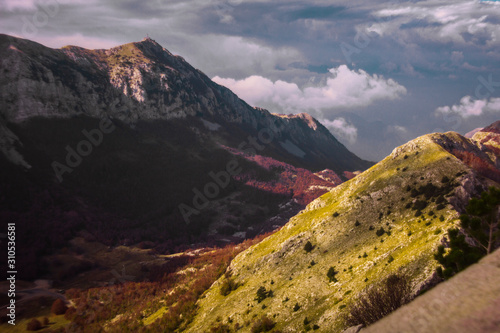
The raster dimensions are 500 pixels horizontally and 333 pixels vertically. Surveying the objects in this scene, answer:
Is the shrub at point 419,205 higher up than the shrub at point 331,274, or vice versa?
the shrub at point 419,205

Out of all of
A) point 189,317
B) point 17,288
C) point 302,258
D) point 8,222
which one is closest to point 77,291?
point 17,288

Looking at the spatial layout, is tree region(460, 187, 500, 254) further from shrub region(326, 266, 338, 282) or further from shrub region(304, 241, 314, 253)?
shrub region(304, 241, 314, 253)

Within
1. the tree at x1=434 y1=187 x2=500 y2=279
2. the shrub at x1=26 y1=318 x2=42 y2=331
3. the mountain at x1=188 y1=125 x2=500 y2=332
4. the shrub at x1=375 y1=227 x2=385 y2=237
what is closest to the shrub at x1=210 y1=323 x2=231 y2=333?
the mountain at x1=188 y1=125 x2=500 y2=332

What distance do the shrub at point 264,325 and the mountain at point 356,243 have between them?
1.57 feet

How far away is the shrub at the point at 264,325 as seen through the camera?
137 ft

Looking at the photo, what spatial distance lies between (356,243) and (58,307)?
343ft

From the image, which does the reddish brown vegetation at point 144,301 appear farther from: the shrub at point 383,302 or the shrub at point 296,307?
the shrub at point 383,302

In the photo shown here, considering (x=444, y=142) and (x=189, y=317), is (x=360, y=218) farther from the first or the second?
(x=189, y=317)

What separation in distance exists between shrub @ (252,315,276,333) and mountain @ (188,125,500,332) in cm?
48

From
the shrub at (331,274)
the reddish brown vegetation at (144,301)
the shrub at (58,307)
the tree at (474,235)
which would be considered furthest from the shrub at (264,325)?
the shrub at (58,307)

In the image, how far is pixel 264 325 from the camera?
42281 mm

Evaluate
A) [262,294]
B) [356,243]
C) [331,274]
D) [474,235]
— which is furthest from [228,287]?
[474,235]

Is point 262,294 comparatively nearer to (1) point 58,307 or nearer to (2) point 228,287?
(2) point 228,287

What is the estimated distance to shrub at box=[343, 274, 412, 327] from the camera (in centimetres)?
2755
